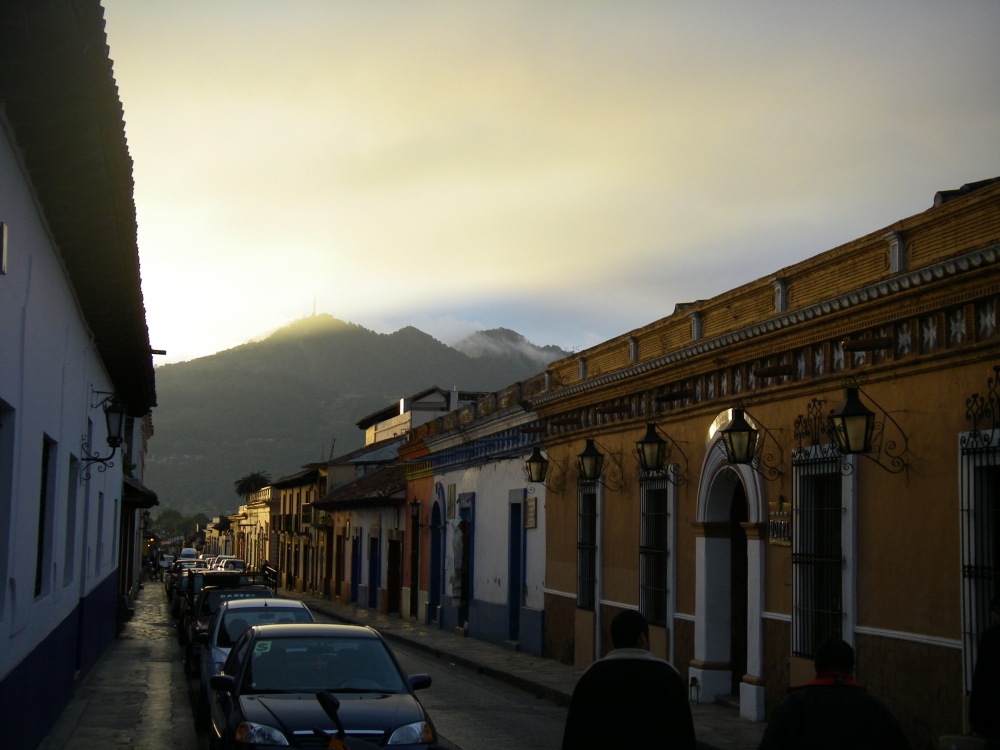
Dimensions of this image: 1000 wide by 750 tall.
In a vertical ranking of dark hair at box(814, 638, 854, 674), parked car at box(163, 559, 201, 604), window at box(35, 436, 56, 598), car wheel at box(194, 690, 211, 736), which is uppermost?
window at box(35, 436, 56, 598)

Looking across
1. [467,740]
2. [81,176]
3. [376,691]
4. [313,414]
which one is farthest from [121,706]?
[313,414]

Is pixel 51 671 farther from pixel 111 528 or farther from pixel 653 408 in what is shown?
pixel 111 528

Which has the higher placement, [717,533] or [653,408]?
[653,408]

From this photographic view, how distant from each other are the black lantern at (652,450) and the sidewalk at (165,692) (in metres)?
3.20

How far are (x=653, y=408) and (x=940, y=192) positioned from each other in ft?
22.3

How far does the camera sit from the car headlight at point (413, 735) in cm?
855

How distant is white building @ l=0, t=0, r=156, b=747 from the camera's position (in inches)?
287

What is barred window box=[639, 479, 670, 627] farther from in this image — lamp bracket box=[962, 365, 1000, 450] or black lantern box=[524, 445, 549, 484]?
lamp bracket box=[962, 365, 1000, 450]

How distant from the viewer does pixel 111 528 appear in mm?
24641

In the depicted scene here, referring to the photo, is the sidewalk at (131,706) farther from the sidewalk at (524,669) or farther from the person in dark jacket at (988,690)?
the person in dark jacket at (988,690)

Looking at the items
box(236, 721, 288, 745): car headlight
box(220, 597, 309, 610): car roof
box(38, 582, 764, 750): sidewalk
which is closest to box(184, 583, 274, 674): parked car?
box(38, 582, 764, 750): sidewalk

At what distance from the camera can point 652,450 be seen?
639 inches

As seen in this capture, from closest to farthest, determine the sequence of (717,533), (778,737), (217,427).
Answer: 1. (778,737)
2. (717,533)
3. (217,427)

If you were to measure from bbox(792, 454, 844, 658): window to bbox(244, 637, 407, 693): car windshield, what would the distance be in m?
5.23
